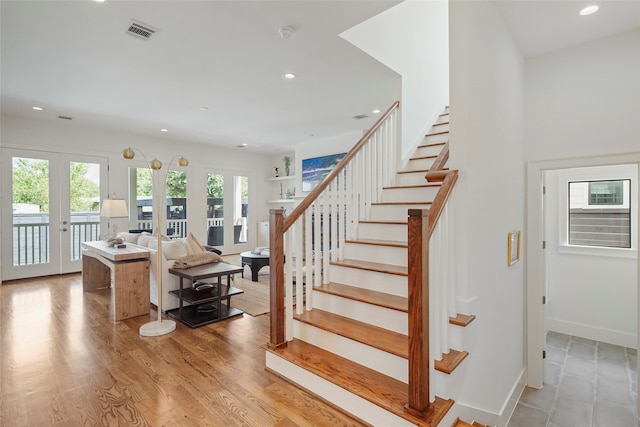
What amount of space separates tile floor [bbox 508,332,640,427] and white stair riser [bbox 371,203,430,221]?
77.5 inches

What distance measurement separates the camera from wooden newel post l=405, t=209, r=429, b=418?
5.09 feet

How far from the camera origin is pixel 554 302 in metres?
4.05

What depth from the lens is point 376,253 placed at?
2895 millimetres

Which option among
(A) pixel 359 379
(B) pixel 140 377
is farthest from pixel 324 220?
(B) pixel 140 377

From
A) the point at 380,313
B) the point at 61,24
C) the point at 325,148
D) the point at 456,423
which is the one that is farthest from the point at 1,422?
the point at 325,148

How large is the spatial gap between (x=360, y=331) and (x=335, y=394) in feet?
1.46

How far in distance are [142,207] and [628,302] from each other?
8189 millimetres

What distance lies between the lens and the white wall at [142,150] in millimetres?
5438

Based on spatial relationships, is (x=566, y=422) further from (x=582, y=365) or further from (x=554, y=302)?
(x=554, y=302)

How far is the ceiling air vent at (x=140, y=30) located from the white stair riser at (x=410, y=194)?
9.12 feet

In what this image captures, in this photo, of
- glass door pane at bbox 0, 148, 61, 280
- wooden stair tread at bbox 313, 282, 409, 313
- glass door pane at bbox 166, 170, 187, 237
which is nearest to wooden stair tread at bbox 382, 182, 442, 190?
wooden stair tread at bbox 313, 282, 409, 313

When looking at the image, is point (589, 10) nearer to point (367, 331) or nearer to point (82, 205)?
point (367, 331)

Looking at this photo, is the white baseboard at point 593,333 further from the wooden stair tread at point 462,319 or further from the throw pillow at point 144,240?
the throw pillow at point 144,240

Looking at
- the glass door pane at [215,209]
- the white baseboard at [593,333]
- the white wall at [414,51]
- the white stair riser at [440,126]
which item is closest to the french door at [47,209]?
the glass door pane at [215,209]
